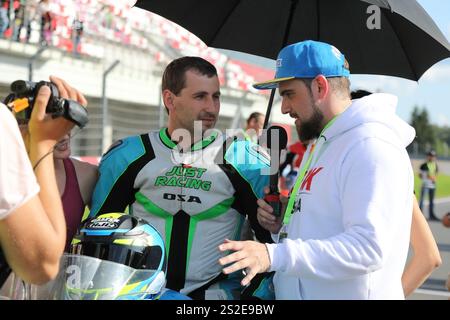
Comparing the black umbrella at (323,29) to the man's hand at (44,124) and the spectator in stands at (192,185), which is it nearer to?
the spectator in stands at (192,185)

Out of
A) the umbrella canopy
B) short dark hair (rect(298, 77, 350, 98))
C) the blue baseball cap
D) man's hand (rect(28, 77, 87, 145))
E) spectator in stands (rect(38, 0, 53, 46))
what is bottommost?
man's hand (rect(28, 77, 87, 145))

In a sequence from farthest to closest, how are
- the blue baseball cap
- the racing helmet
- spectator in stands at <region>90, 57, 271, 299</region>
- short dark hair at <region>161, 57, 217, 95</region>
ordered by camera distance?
1. short dark hair at <region>161, 57, 217, 95</region>
2. spectator in stands at <region>90, 57, 271, 299</region>
3. the blue baseball cap
4. the racing helmet

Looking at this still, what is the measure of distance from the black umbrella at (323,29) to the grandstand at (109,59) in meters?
10.8

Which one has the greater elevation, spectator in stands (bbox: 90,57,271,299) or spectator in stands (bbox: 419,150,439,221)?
spectator in stands (bbox: 90,57,271,299)

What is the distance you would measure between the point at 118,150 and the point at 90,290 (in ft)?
3.90

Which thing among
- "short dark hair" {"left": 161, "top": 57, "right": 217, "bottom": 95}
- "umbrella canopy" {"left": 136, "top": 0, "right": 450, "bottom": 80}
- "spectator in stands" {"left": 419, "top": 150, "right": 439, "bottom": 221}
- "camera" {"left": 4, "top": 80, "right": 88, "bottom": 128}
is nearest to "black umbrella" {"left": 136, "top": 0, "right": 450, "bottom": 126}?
"umbrella canopy" {"left": 136, "top": 0, "right": 450, "bottom": 80}

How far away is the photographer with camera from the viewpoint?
5.02 ft

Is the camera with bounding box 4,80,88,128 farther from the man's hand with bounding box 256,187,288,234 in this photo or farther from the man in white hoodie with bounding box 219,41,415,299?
the man's hand with bounding box 256,187,288,234

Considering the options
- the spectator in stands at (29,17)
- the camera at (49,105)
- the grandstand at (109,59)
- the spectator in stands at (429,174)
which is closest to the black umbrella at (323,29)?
the camera at (49,105)

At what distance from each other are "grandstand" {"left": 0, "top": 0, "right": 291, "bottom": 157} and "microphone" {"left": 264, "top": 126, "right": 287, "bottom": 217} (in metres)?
11.6

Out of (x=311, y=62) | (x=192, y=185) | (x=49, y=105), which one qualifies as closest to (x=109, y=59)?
(x=192, y=185)

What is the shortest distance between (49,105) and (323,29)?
7.28 feet
